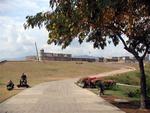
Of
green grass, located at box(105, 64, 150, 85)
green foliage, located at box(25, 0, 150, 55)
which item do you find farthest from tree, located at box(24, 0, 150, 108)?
green grass, located at box(105, 64, 150, 85)

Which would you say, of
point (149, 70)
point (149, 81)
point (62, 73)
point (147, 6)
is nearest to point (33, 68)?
point (62, 73)

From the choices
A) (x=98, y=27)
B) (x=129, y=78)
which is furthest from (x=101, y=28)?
(x=129, y=78)

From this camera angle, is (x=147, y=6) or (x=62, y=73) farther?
(x=62, y=73)

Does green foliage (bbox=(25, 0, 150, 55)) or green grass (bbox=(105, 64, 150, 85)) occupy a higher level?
green foliage (bbox=(25, 0, 150, 55))

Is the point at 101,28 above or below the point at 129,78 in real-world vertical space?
above

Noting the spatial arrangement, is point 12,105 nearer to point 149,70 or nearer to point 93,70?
point 149,70

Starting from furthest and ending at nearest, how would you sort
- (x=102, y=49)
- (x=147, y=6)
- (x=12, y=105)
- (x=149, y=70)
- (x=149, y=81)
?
(x=149, y=70), (x=149, y=81), (x=102, y=49), (x=12, y=105), (x=147, y=6)

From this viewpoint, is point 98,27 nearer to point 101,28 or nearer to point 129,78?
point 101,28

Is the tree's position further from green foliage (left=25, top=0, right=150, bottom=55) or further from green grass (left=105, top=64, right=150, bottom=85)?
green grass (left=105, top=64, right=150, bottom=85)

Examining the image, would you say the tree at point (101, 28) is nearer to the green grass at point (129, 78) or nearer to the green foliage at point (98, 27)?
the green foliage at point (98, 27)

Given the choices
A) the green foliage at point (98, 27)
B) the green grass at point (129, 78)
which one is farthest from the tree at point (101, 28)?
the green grass at point (129, 78)

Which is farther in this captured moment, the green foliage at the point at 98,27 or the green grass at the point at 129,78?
the green grass at the point at 129,78

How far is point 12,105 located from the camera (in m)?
25.9

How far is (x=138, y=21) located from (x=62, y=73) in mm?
57315
